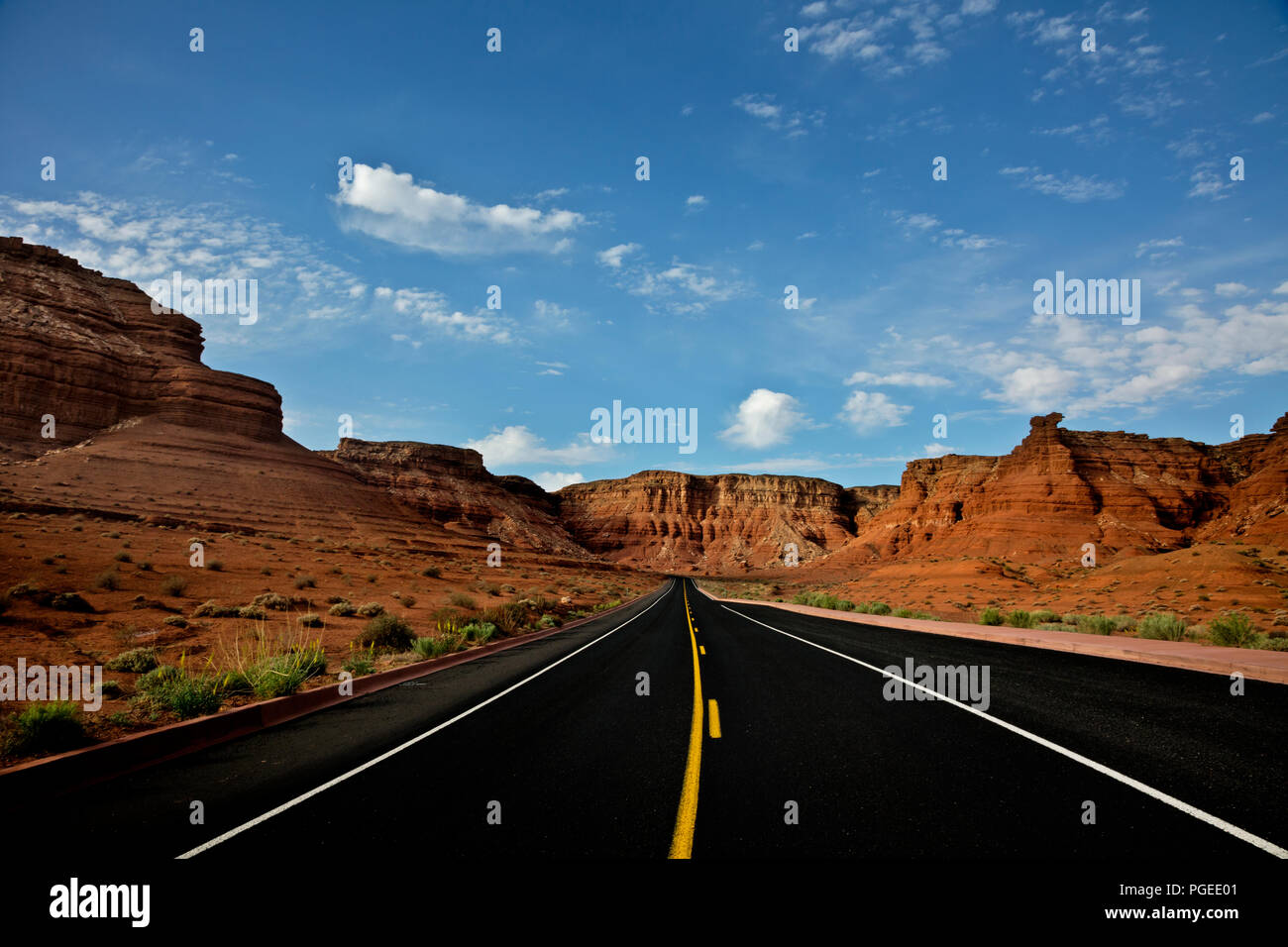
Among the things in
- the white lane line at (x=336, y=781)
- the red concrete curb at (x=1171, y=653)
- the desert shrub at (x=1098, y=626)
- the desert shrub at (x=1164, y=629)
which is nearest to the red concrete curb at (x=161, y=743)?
the white lane line at (x=336, y=781)

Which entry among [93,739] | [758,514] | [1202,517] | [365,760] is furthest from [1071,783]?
[758,514]

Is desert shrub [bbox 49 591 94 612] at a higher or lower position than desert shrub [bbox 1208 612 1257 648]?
higher

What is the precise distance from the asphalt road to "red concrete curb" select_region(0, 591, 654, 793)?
35 centimetres

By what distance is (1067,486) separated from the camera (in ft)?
244

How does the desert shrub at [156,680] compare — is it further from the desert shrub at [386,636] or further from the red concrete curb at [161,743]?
the desert shrub at [386,636]

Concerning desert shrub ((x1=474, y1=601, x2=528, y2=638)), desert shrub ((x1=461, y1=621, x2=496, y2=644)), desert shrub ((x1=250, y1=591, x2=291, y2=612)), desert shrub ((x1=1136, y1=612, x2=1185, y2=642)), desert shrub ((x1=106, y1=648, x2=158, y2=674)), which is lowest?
desert shrub ((x1=474, y1=601, x2=528, y2=638))

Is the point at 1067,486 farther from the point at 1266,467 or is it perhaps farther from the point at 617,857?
the point at 617,857

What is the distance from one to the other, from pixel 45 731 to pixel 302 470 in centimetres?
7920

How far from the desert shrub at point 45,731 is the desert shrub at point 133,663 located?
5.79 metres

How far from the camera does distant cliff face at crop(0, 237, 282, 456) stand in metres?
62.9

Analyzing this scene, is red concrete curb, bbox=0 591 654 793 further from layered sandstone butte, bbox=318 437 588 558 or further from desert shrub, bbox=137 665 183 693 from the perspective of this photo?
layered sandstone butte, bbox=318 437 588 558

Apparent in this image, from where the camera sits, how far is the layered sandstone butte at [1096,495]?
65.5 metres

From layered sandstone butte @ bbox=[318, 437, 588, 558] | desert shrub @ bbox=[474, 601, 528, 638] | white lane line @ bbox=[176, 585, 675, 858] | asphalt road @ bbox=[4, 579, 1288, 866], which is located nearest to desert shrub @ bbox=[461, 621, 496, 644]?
desert shrub @ bbox=[474, 601, 528, 638]
